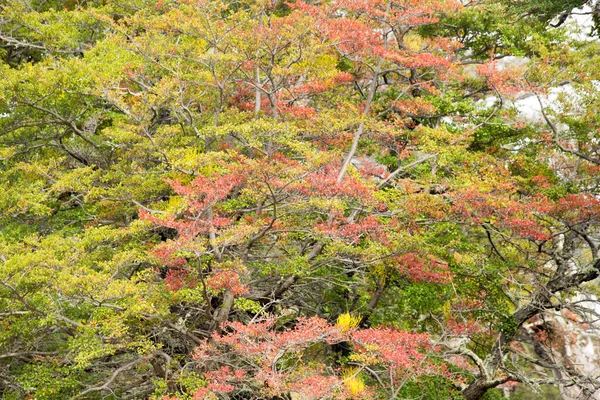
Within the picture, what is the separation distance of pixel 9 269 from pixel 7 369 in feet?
9.45

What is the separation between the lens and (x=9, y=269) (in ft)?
24.3

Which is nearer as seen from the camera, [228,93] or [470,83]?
[228,93]

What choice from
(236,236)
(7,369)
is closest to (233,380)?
(236,236)

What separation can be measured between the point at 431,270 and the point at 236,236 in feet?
10.9

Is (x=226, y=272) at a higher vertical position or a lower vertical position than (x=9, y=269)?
lower

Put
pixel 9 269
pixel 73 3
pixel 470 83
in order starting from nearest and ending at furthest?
pixel 9 269, pixel 470 83, pixel 73 3

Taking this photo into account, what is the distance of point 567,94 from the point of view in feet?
30.9

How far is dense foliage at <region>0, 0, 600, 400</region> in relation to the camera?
7.96 meters

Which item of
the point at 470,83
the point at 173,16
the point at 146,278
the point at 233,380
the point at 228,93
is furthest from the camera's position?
the point at 470,83

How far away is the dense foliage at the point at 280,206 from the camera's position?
7957 millimetres

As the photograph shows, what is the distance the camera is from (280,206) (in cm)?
890

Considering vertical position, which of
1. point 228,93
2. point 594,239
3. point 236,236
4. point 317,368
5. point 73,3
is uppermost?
point 73,3

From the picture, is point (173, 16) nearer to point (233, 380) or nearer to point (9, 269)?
point (9, 269)

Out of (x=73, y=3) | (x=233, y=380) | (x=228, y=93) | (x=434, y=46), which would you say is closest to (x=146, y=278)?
(x=233, y=380)
